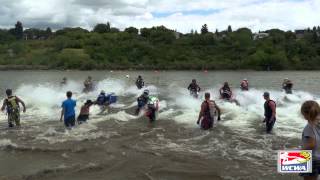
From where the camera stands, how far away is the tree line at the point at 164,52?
126625 mm

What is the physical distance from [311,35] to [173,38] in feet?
144

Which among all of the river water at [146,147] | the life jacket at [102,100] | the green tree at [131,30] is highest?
the green tree at [131,30]

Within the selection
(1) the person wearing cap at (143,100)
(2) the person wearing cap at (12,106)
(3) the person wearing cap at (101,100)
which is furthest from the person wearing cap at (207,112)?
(3) the person wearing cap at (101,100)

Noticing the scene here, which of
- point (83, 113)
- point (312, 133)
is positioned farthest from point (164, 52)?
point (312, 133)

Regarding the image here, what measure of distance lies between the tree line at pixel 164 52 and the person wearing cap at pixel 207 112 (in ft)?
356

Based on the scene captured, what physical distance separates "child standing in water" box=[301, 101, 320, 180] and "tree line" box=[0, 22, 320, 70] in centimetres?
11925

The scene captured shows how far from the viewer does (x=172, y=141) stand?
15.7 metres

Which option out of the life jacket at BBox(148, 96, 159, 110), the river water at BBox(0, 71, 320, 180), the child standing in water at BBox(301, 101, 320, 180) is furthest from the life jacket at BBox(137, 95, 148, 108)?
the child standing in water at BBox(301, 101, 320, 180)

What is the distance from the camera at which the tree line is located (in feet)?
415

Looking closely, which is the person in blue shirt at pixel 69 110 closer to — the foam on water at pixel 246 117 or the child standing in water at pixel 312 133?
the foam on water at pixel 246 117

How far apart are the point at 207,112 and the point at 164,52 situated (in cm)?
A: 12241

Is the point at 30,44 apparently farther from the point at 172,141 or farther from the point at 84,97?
the point at 172,141

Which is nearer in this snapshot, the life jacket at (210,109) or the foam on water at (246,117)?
the life jacket at (210,109)

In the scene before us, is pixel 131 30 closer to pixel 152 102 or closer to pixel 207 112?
pixel 152 102
